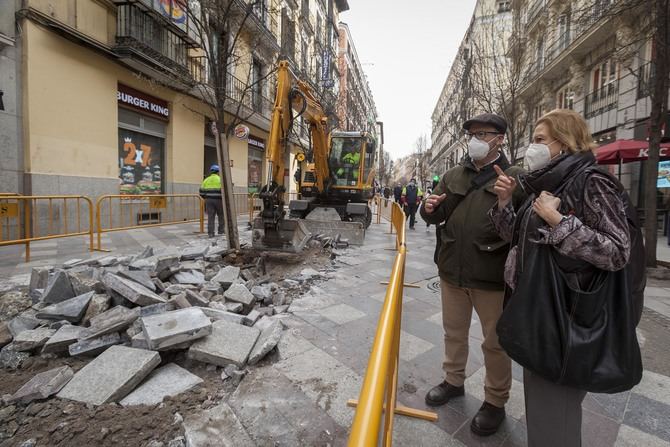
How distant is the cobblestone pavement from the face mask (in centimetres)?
177

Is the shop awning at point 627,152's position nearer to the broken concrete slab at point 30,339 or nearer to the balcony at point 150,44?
the balcony at point 150,44

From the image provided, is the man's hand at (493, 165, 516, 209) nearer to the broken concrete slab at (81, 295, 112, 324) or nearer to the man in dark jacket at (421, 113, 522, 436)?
the man in dark jacket at (421, 113, 522, 436)

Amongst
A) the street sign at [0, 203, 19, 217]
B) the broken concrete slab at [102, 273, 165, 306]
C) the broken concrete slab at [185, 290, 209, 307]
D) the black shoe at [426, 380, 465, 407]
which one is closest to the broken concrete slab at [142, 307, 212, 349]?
the broken concrete slab at [102, 273, 165, 306]

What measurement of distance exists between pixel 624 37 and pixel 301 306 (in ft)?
50.2

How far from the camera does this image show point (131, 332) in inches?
124

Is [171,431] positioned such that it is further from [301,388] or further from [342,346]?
[342,346]

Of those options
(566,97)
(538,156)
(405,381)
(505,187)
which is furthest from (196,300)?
(566,97)

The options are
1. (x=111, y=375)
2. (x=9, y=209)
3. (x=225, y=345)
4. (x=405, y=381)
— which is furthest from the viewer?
(x=9, y=209)

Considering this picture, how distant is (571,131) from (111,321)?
372 cm

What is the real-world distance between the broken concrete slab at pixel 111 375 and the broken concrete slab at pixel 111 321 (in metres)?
0.31

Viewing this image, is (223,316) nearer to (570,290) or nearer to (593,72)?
(570,290)

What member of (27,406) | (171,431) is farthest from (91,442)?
(27,406)

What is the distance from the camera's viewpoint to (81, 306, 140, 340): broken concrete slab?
3.07 m

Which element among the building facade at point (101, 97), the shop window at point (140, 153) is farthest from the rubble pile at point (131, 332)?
the shop window at point (140, 153)
